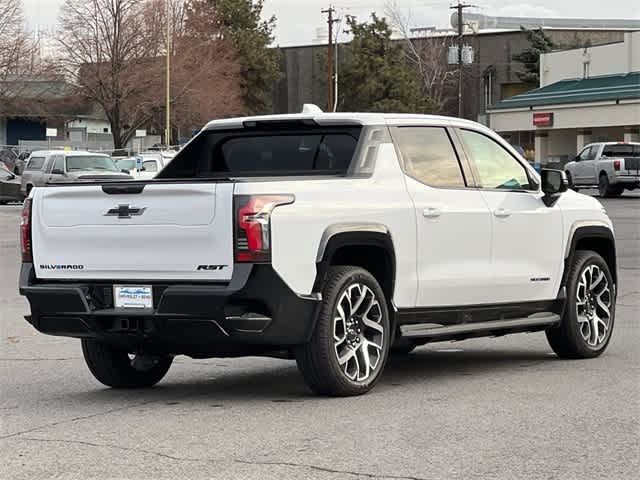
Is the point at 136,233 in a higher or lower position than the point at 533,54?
lower

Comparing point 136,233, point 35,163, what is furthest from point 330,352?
point 35,163

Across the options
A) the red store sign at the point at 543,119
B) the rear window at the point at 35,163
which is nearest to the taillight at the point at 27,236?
the rear window at the point at 35,163

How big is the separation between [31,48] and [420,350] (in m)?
70.3

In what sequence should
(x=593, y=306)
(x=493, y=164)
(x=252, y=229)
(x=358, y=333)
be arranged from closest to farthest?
(x=252, y=229) < (x=358, y=333) < (x=493, y=164) < (x=593, y=306)

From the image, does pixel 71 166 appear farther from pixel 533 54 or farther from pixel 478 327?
pixel 533 54

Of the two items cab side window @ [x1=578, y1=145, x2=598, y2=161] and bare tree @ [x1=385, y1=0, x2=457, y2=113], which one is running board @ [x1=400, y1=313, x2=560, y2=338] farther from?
bare tree @ [x1=385, y1=0, x2=457, y2=113]

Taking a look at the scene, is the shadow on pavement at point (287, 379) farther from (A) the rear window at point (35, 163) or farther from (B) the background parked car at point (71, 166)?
(A) the rear window at point (35, 163)

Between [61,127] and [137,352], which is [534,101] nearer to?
[61,127]

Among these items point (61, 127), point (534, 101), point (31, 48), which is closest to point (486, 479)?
point (534, 101)

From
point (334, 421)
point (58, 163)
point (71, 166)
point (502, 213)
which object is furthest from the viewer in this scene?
point (58, 163)

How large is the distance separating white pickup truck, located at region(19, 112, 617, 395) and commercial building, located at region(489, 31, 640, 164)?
54978 millimetres

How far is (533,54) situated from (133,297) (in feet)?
288

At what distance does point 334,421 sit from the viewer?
7824 mm

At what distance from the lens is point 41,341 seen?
12.6 meters
